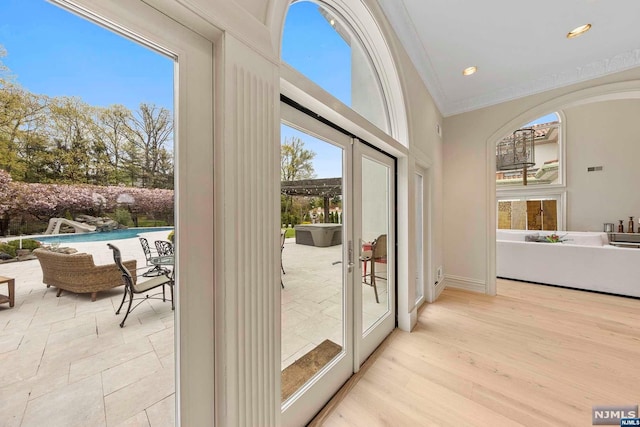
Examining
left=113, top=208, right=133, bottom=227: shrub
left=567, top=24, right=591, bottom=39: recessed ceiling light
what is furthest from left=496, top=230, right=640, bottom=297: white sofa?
left=113, top=208, right=133, bottom=227: shrub

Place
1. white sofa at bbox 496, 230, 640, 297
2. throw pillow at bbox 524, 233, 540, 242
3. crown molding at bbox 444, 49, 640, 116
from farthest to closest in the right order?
1. throw pillow at bbox 524, 233, 540, 242
2. white sofa at bbox 496, 230, 640, 297
3. crown molding at bbox 444, 49, 640, 116

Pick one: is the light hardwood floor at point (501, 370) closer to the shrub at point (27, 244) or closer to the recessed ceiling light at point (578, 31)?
the shrub at point (27, 244)

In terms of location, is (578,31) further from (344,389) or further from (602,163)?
(602,163)

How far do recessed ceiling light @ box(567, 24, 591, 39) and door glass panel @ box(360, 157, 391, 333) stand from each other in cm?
237

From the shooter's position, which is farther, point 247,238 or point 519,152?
point 519,152

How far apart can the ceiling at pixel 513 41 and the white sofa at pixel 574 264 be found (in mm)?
2554

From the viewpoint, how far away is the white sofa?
3516mm

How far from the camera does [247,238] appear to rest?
0.95 m

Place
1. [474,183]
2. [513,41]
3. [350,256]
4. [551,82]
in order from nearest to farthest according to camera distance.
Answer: [350,256]
[513,41]
[551,82]
[474,183]

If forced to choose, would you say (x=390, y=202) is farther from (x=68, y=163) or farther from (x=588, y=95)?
(x=588, y=95)

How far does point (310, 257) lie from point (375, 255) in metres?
1.03

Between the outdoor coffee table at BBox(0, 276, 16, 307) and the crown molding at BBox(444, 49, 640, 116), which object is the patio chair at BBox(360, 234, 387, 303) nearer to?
the outdoor coffee table at BBox(0, 276, 16, 307)

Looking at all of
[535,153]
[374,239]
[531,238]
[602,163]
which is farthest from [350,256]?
[535,153]

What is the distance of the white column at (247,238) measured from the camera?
89 centimetres
